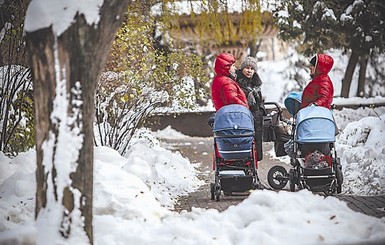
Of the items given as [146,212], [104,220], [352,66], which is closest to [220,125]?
[146,212]

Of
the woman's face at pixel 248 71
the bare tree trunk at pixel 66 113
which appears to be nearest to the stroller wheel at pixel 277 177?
the woman's face at pixel 248 71

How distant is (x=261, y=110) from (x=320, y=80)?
3.47 ft

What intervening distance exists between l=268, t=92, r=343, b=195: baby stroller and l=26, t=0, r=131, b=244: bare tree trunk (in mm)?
4185

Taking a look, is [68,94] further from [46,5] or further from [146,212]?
[146,212]

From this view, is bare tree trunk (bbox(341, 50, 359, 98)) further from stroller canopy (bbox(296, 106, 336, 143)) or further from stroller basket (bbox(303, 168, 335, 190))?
stroller basket (bbox(303, 168, 335, 190))

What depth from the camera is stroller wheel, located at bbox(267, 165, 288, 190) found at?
376 inches

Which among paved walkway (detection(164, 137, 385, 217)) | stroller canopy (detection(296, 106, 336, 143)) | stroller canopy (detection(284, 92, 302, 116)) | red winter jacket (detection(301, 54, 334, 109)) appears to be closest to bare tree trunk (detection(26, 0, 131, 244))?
paved walkway (detection(164, 137, 385, 217))

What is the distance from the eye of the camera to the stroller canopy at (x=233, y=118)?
28.4ft

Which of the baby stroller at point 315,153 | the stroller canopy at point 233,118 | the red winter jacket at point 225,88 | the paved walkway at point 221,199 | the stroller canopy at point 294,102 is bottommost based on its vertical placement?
the paved walkway at point 221,199

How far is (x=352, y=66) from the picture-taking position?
67.9ft

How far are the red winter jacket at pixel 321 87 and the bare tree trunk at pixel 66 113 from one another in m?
4.48

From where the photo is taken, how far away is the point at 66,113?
202 inches

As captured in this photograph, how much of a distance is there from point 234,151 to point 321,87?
5.16 feet

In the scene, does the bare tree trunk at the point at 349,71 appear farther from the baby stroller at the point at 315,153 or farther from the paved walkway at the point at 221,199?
the baby stroller at the point at 315,153
